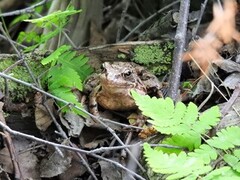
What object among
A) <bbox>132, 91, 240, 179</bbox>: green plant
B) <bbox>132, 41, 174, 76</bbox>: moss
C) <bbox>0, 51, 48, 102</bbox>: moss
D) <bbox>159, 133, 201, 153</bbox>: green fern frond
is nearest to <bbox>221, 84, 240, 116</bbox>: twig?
<bbox>132, 91, 240, 179</bbox>: green plant

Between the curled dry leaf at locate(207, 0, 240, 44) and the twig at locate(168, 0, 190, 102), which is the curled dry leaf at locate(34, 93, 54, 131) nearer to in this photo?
the twig at locate(168, 0, 190, 102)

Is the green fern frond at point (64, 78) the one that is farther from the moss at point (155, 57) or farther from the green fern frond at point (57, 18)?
the moss at point (155, 57)

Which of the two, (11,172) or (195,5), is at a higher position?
(195,5)

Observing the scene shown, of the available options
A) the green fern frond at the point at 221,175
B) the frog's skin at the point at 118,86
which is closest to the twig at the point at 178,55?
the frog's skin at the point at 118,86

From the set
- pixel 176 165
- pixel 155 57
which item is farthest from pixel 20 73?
pixel 176 165

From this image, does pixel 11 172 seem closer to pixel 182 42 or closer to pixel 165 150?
pixel 165 150

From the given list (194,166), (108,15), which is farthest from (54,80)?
(108,15)
